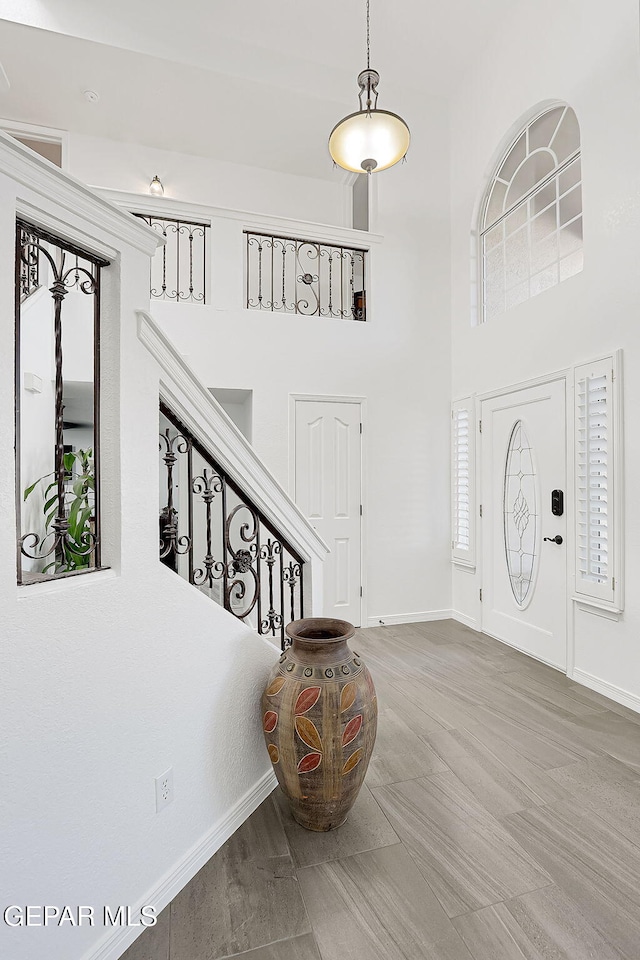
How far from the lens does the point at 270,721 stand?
185 cm

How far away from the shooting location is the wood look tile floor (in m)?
1.44

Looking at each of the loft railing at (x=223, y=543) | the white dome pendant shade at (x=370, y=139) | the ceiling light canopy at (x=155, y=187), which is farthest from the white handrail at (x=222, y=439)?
the ceiling light canopy at (x=155, y=187)

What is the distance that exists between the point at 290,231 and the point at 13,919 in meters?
Answer: 4.64

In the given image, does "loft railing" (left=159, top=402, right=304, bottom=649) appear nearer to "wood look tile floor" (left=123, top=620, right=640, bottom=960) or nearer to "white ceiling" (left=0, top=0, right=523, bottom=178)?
"wood look tile floor" (left=123, top=620, right=640, bottom=960)

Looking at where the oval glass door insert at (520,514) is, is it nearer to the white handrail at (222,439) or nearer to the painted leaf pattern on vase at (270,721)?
the white handrail at (222,439)

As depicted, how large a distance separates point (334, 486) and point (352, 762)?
2912 millimetres

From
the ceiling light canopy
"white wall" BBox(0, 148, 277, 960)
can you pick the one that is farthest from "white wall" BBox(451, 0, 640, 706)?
the ceiling light canopy

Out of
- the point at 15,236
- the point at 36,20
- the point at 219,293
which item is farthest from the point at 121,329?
the point at 36,20

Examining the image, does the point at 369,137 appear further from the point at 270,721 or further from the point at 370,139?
the point at 270,721

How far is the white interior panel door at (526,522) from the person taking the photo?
11.7ft

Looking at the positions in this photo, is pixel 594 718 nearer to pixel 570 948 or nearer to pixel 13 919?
pixel 570 948

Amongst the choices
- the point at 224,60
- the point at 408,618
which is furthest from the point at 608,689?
the point at 224,60

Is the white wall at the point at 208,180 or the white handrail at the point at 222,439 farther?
the white wall at the point at 208,180

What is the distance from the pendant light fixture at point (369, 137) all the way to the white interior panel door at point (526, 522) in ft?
6.25
